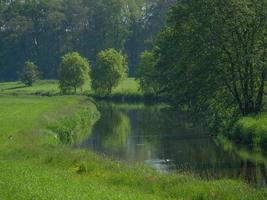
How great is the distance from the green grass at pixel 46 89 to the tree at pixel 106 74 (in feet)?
7.93

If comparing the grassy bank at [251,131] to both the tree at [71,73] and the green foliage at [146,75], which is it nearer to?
the green foliage at [146,75]

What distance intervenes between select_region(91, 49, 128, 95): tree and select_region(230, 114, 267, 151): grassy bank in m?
80.2

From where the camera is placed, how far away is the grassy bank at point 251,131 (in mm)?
49594

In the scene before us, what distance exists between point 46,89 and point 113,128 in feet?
260

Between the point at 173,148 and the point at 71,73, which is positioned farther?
the point at 71,73

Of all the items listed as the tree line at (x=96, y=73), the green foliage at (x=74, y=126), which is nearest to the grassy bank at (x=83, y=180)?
the green foliage at (x=74, y=126)

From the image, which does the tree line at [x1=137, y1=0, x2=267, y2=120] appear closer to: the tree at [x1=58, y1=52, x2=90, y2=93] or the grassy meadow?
the grassy meadow

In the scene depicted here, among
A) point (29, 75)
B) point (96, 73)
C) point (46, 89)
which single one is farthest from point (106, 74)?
point (29, 75)

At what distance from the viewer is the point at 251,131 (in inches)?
2020

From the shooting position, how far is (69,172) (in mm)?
35125

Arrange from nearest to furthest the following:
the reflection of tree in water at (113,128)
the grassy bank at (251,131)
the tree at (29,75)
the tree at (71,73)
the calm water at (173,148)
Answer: the calm water at (173,148)
the grassy bank at (251,131)
the reflection of tree in water at (113,128)
the tree at (71,73)
the tree at (29,75)

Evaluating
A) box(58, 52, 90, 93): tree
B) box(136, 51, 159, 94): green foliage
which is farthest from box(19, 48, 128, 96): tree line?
box(136, 51, 159, 94): green foliage

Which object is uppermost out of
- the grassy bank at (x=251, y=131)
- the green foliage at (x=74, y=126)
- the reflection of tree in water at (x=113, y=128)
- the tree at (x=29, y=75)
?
the tree at (x=29, y=75)

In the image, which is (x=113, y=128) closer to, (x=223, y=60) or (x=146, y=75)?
(x=223, y=60)
